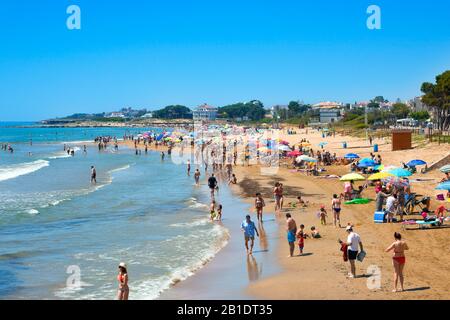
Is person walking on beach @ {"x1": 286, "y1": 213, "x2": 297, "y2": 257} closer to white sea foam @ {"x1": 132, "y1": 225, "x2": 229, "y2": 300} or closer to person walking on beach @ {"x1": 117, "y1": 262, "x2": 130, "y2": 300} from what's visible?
white sea foam @ {"x1": 132, "y1": 225, "x2": 229, "y2": 300}

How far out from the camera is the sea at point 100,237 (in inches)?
443

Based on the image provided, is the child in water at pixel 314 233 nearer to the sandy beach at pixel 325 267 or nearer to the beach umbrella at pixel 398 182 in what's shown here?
the sandy beach at pixel 325 267

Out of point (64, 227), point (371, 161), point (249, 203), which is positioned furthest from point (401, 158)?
point (64, 227)

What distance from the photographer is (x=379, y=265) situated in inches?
439

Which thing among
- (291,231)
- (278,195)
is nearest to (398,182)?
(278,195)

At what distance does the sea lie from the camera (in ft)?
36.9

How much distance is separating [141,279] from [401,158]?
25379 millimetres

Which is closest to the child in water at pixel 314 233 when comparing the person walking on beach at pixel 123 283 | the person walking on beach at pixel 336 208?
the person walking on beach at pixel 336 208

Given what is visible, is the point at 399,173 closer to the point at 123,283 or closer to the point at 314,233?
the point at 314,233

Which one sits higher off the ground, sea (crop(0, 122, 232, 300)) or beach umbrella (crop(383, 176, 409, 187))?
beach umbrella (crop(383, 176, 409, 187))

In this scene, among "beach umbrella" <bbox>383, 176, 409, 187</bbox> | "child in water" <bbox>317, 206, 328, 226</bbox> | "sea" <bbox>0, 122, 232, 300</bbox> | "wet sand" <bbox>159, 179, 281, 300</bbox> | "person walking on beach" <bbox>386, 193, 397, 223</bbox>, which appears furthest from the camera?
"beach umbrella" <bbox>383, 176, 409, 187</bbox>

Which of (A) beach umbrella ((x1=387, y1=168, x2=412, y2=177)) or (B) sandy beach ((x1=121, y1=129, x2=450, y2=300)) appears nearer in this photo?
(B) sandy beach ((x1=121, y1=129, x2=450, y2=300))

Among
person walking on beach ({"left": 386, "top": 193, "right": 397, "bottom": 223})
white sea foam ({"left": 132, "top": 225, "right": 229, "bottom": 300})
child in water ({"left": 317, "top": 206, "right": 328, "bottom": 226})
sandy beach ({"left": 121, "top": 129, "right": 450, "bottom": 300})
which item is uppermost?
person walking on beach ({"left": 386, "top": 193, "right": 397, "bottom": 223})

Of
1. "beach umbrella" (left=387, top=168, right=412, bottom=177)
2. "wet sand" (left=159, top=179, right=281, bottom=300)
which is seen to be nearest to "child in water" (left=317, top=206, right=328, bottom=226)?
"wet sand" (left=159, top=179, right=281, bottom=300)
